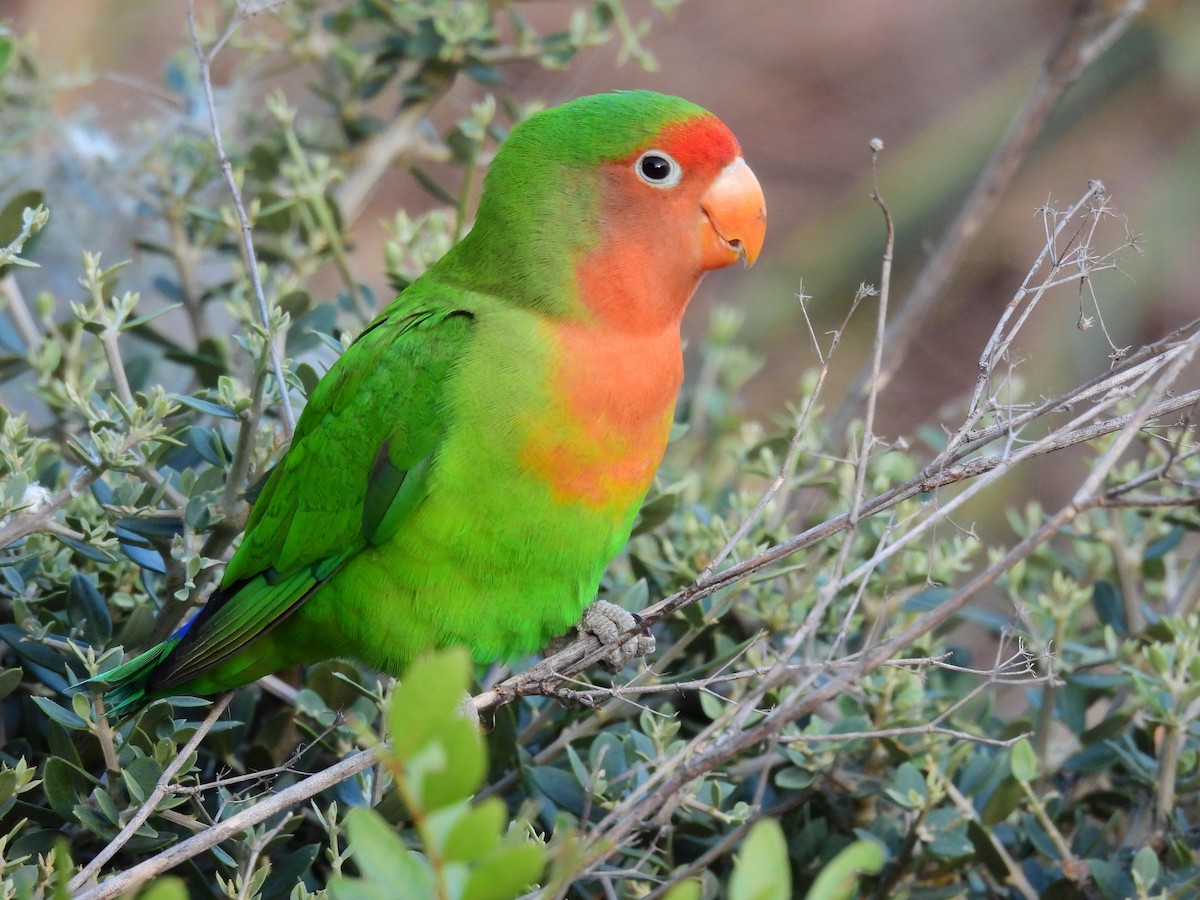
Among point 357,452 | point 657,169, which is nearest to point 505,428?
point 357,452

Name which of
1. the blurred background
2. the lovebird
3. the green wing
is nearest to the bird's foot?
the lovebird

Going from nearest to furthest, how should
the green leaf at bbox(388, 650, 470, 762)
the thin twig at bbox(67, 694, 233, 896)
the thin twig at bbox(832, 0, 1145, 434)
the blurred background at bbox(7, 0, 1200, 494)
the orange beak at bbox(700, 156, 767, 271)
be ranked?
the green leaf at bbox(388, 650, 470, 762) < the thin twig at bbox(67, 694, 233, 896) < the orange beak at bbox(700, 156, 767, 271) < the thin twig at bbox(832, 0, 1145, 434) < the blurred background at bbox(7, 0, 1200, 494)

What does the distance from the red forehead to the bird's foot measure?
76cm

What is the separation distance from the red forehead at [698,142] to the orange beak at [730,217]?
0.04 m

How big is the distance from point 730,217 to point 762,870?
51.3 inches

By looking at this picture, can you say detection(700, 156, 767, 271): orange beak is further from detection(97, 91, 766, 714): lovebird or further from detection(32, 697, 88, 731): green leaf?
→ detection(32, 697, 88, 731): green leaf

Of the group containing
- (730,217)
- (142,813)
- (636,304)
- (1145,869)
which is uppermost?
(730,217)

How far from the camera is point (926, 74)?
6.76 m

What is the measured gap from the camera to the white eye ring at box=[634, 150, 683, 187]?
1873 millimetres

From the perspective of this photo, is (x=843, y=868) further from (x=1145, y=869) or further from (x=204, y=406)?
(x=204, y=406)

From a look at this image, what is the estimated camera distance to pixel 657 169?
6.17 feet

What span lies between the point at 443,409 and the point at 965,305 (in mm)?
4623

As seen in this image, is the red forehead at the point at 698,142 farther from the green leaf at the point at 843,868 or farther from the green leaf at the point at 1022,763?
the green leaf at the point at 843,868

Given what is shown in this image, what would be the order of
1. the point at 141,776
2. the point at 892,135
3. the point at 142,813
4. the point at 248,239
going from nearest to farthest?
the point at 142,813, the point at 141,776, the point at 248,239, the point at 892,135
